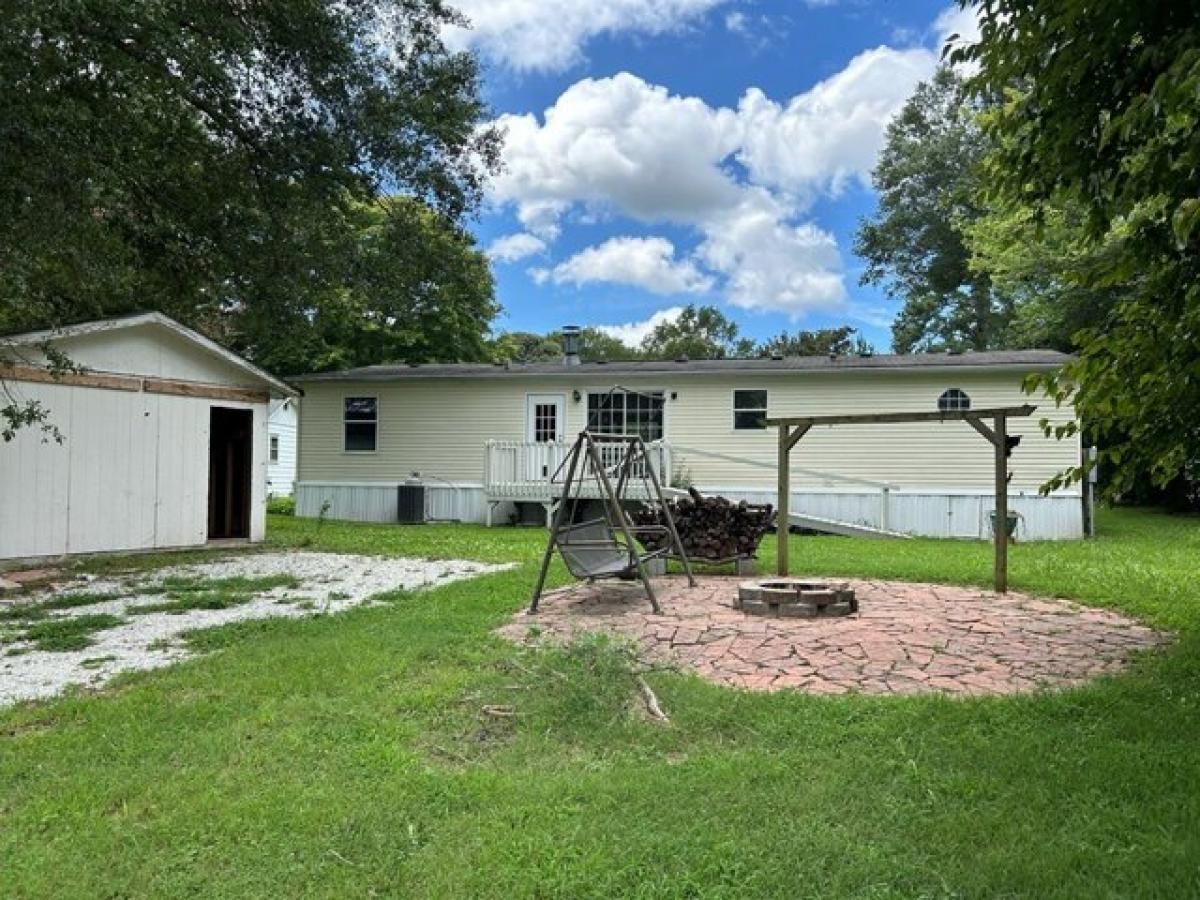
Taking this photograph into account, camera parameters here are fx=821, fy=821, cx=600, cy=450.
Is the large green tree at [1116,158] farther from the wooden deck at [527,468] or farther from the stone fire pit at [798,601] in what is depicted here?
the wooden deck at [527,468]

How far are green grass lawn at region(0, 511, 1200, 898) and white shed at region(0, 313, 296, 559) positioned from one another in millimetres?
5961

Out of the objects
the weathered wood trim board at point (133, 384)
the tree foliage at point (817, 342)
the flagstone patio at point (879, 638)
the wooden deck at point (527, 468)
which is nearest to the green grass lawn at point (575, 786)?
the flagstone patio at point (879, 638)

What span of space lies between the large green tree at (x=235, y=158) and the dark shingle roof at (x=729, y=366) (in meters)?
2.61

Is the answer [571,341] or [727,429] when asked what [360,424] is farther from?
[727,429]

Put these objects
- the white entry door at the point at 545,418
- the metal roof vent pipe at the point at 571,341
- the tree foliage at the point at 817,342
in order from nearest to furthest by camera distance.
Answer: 1. the white entry door at the point at 545,418
2. the metal roof vent pipe at the point at 571,341
3. the tree foliage at the point at 817,342

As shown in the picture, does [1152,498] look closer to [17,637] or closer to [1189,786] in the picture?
[1189,786]

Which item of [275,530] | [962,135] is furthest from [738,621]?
[962,135]

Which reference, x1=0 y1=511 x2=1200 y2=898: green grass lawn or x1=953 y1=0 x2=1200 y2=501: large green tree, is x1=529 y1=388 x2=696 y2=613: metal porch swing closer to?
x1=0 y1=511 x2=1200 y2=898: green grass lawn


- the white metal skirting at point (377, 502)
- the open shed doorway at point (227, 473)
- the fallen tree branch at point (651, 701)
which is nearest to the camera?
the fallen tree branch at point (651, 701)

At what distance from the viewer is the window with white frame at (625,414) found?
15320mm

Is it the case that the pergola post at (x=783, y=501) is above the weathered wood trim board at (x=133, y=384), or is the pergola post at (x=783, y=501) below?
below

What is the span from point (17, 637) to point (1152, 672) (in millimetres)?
7037

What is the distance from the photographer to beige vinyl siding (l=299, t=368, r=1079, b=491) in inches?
547

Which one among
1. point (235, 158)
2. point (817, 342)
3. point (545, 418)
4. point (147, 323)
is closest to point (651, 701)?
point (147, 323)
